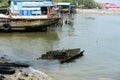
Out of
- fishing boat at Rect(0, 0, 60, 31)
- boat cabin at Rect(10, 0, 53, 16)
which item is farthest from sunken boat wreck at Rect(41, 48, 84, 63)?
boat cabin at Rect(10, 0, 53, 16)

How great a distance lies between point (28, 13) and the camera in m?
39.2

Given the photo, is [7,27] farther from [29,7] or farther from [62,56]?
[62,56]

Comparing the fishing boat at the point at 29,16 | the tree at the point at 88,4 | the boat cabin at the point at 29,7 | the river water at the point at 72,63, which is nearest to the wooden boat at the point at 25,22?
the fishing boat at the point at 29,16

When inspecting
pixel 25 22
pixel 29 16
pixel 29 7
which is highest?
pixel 29 7

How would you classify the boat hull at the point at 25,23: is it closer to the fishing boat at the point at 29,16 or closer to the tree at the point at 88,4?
the fishing boat at the point at 29,16

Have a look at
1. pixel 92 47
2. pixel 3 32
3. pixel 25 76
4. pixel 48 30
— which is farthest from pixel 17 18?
pixel 25 76

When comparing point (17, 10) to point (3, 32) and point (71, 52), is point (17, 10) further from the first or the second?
point (71, 52)

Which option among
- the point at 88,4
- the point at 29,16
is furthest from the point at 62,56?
the point at 88,4

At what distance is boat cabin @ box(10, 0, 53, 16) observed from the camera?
128 feet

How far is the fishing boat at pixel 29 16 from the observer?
35.6 m

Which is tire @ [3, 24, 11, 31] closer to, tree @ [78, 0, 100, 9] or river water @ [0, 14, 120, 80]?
river water @ [0, 14, 120, 80]

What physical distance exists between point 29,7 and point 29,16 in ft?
10.5

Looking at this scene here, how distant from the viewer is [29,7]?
1553 inches

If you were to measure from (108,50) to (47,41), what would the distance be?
6.68 m
